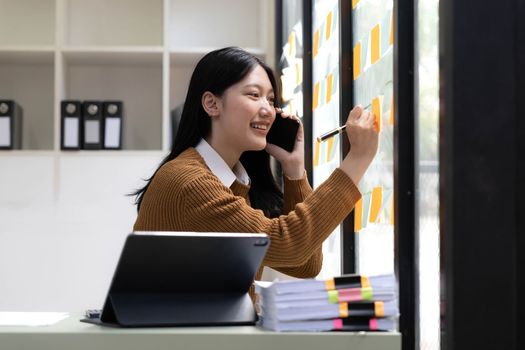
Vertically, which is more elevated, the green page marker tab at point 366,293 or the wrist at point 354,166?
the wrist at point 354,166

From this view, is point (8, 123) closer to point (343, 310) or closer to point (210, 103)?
point (210, 103)

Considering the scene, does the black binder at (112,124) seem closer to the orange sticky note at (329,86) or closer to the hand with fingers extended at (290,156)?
the orange sticky note at (329,86)

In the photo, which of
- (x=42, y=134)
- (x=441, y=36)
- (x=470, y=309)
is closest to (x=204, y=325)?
(x=470, y=309)

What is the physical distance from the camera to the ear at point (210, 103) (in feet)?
6.71

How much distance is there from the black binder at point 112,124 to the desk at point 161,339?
319 cm

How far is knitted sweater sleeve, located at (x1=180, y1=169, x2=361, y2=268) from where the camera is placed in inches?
68.0

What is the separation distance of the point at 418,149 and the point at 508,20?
68 cm

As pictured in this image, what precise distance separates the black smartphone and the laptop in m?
0.83

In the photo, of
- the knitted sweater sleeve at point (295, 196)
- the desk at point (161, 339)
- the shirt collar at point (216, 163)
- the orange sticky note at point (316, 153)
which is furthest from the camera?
the orange sticky note at point (316, 153)

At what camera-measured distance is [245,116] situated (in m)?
2.02

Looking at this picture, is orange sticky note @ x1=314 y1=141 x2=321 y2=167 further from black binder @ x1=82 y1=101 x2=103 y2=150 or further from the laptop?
the laptop

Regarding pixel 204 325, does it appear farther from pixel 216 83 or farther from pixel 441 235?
pixel 216 83

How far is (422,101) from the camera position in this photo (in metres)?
2.20

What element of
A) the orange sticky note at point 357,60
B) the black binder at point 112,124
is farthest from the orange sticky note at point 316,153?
the black binder at point 112,124
